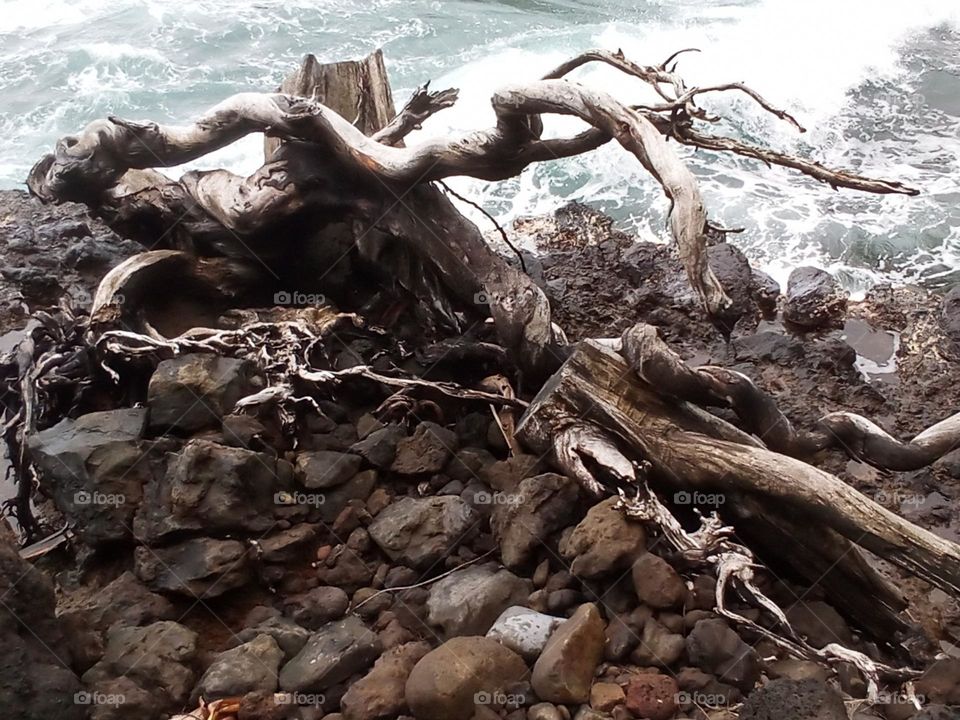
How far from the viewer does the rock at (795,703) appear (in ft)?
7.39

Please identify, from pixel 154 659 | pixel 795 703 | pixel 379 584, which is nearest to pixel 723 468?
pixel 795 703

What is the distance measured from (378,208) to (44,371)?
200 cm

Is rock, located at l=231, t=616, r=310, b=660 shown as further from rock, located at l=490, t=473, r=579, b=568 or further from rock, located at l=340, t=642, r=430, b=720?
rock, located at l=490, t=473, r=579, b=568

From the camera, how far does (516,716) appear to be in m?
2.65

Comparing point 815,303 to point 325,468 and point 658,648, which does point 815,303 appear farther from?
point 325,468

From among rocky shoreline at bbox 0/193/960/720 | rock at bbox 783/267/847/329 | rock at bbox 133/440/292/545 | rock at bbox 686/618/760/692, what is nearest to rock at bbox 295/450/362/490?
rocky shoreline at bbox 0/193/960/720

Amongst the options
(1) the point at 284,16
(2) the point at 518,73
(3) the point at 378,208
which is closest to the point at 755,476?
(3) the point at 378,208

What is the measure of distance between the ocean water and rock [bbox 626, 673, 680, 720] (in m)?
4.45

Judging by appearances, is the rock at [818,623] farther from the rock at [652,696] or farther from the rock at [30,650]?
the rock at [30,650]

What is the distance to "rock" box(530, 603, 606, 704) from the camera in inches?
105

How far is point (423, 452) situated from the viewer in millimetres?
3898

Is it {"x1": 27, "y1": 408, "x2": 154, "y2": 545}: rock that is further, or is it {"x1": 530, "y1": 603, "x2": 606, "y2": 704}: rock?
{"x1": 27, "y1": 408, "x2": 154, "y2": 545}: rock

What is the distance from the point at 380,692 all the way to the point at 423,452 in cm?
138

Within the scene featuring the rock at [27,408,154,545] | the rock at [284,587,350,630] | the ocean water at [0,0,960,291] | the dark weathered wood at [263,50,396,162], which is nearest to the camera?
the rock at [284,587,350,630]
